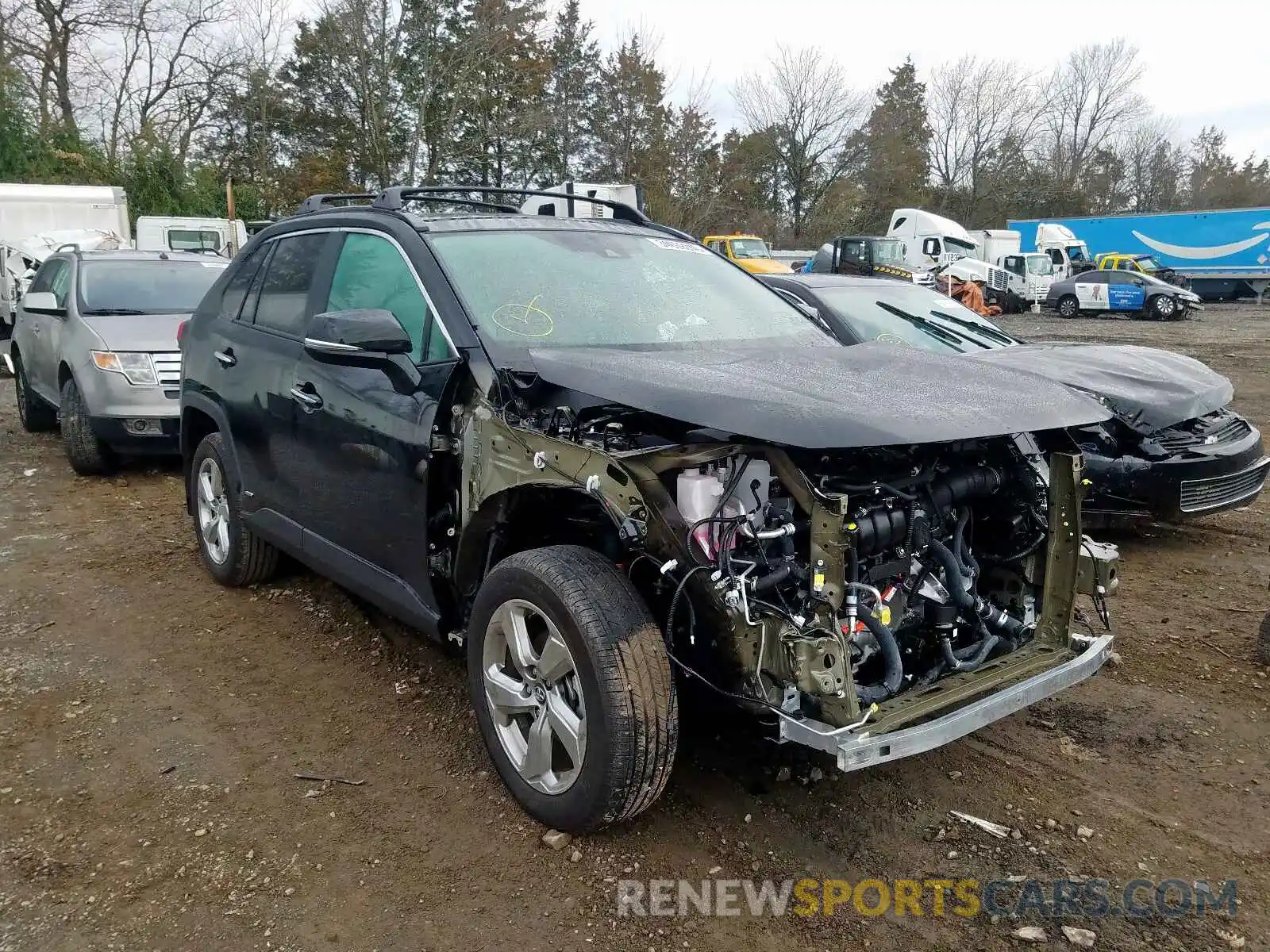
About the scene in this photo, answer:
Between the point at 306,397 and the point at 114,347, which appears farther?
the point at 114,347

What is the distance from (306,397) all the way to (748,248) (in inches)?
964

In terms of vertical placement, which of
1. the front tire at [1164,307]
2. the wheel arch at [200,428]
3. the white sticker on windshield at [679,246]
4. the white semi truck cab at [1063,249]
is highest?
the white semi truck cab at [1063,249]

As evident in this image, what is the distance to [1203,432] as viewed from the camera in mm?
5488

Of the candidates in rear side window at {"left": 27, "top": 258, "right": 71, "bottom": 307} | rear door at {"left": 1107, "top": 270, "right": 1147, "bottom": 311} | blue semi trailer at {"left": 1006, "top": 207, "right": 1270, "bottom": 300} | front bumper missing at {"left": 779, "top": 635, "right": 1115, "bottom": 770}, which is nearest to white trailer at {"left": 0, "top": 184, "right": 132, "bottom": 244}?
rear side window at {"left": 27, "top": 258, "right": 71, "bottom": 307}

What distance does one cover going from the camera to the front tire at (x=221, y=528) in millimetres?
4723

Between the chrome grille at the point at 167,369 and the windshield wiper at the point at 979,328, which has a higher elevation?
the windshield wiper at the point at 979,328

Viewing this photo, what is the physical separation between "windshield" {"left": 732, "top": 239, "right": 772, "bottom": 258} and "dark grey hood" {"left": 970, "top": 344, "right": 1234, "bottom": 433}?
20.7 m

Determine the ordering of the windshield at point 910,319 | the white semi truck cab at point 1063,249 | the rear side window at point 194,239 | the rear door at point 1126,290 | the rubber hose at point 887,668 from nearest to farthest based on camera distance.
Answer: the rubber hose at point 887,668 → the windshield at point 910,319 → the rear side window at point 194,239 → the rear door at point 1126,290 → the white semi truck cab at point 1063,249

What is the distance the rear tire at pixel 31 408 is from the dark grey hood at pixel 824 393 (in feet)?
27.3

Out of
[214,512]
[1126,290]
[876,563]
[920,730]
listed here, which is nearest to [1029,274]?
[1126,290]

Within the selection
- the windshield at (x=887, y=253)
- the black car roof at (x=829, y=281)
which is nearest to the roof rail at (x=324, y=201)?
the black car roof at (x=829, y=281)

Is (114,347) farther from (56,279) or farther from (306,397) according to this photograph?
(306,397)

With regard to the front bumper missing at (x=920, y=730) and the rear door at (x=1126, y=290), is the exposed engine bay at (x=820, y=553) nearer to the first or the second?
the front bumper missing at (x=920, y=730)

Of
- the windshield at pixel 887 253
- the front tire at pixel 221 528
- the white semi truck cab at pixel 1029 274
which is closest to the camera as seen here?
the front tire at pixel 221 528
